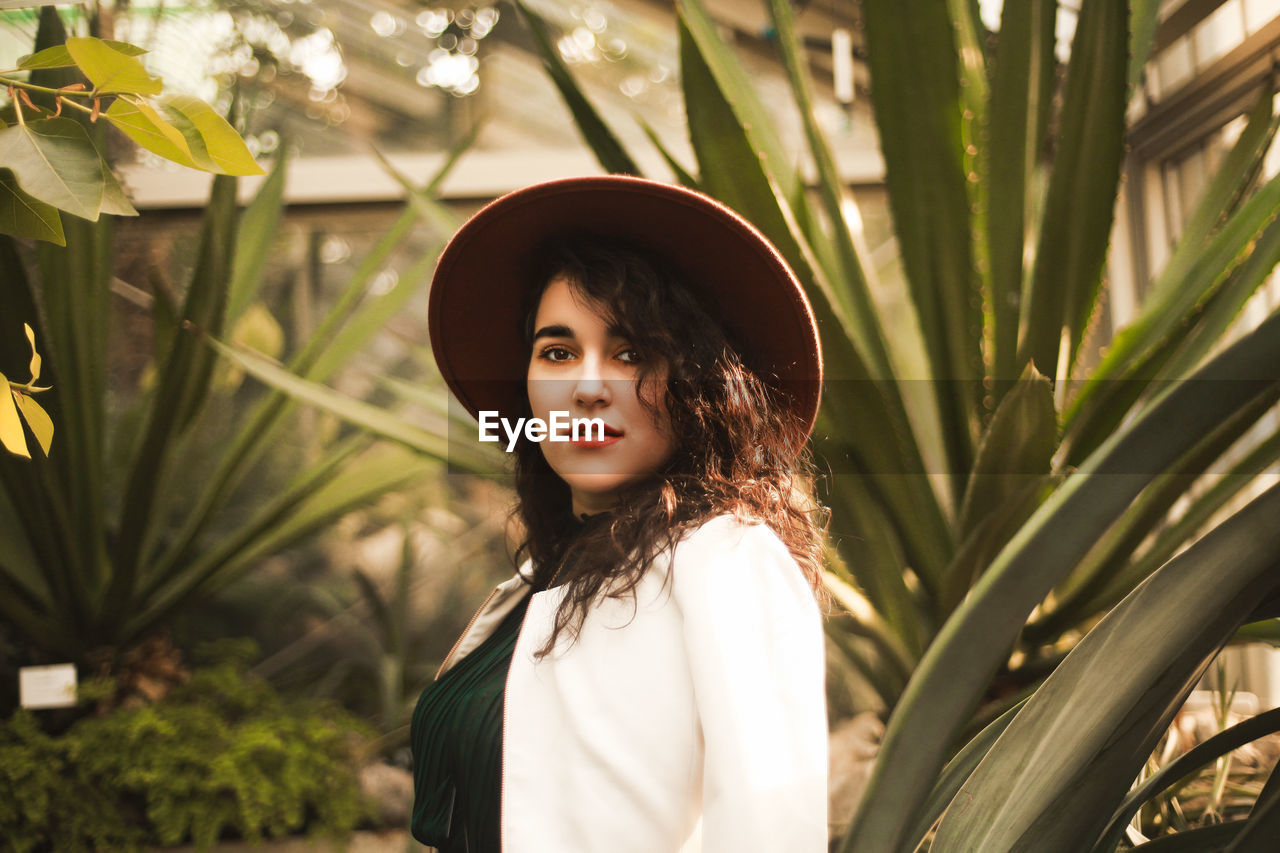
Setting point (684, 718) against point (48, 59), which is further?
point (684, 718)

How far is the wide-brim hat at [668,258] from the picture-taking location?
712 mm

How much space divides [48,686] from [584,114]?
4.91 ft

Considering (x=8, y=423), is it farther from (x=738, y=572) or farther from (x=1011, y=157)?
(x=1011, y=157)

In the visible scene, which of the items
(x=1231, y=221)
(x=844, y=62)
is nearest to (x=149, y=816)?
(x=1231, y=221)

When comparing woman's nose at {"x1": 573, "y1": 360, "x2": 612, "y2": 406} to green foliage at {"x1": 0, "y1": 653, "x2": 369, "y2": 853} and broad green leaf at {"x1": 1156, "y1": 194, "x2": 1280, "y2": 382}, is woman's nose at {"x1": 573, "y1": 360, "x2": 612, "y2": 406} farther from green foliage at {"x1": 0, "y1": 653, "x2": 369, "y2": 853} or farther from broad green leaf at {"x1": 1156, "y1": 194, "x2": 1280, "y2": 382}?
green foliage at {"x1": 0, "y1": 653, "x2": 369, "y2": 853}

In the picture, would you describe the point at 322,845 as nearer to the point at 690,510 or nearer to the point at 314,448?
the point at 314,448

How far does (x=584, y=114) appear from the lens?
3.35ft

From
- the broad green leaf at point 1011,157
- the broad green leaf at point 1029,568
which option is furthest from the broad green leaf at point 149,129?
the broad green leaf at point 1011,157

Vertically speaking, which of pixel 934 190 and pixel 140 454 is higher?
pixel 934 190

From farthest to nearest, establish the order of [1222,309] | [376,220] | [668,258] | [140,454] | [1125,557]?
[376,220]
[140,454]
[1125,557]
[1222,309]
[668,258]

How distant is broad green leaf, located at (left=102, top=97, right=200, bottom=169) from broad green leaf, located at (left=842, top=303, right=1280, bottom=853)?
1.40 ft

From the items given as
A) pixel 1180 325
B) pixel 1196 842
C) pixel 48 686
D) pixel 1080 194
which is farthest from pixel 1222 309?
pixel 48 686

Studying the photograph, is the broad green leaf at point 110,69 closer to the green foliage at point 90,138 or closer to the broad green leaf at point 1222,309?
the green foliage at point 90,138

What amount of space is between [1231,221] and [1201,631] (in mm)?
761
